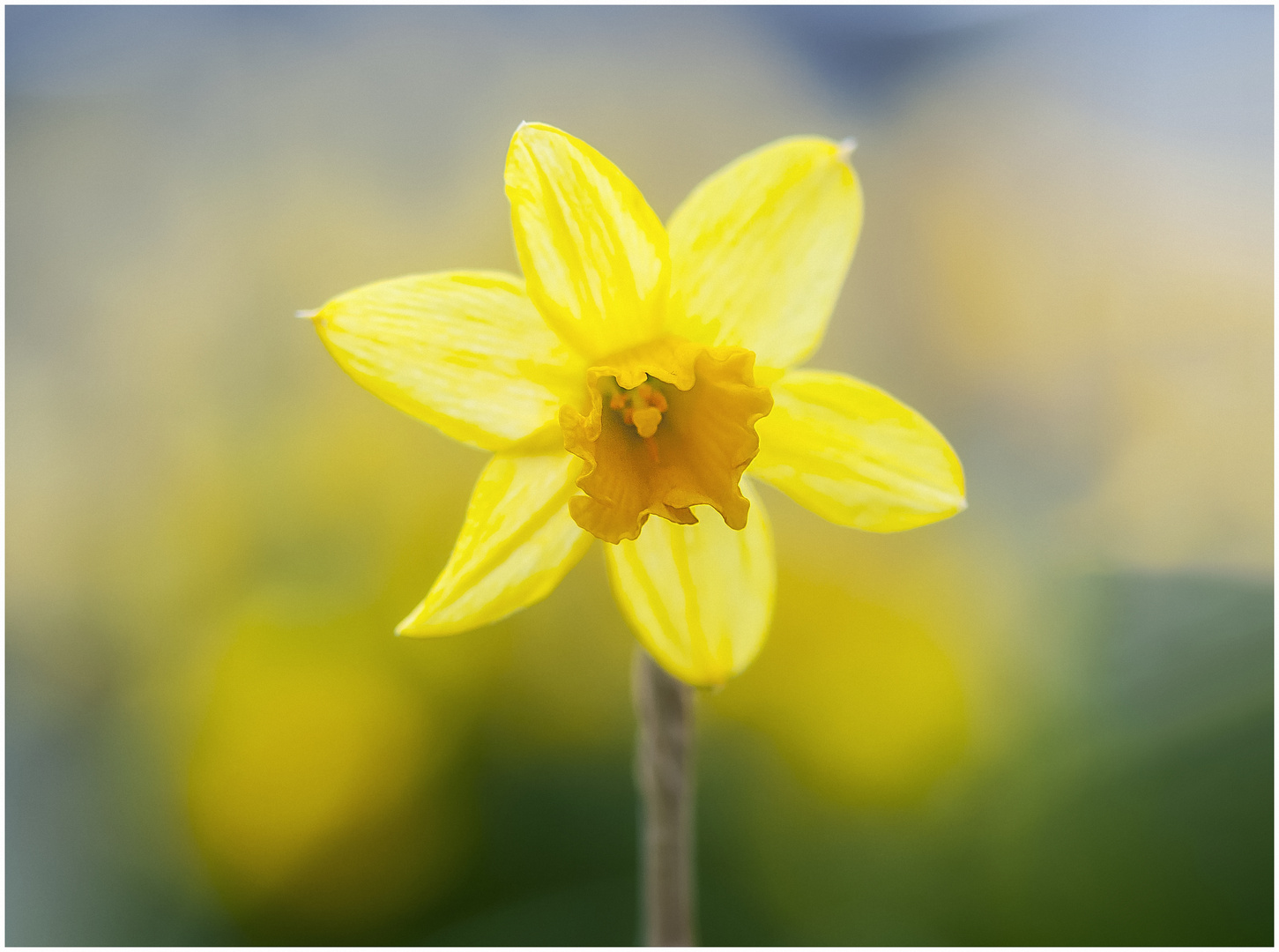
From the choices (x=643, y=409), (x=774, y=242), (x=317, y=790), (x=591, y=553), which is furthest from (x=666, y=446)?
(x=317, y=790)

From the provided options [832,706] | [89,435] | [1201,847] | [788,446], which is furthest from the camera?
[89,435]

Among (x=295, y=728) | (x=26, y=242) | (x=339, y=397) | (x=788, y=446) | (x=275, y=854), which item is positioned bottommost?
(x=275, y=854)

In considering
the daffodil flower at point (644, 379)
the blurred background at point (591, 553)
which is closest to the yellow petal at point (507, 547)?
the daffodil flower at point (644, 379)

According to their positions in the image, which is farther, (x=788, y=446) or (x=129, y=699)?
(x=129, y=699)

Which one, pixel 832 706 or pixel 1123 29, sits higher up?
pixel 1123 29

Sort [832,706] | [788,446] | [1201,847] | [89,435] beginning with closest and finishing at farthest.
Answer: [788,446]
[1201,847]
[832,706]
[89,435]

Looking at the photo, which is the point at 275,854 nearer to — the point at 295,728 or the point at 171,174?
the point at 295,728

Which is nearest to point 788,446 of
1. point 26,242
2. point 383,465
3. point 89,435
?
point 383,465

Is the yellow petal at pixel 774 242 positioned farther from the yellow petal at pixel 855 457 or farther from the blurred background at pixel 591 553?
the blurred background at pixel 591 553
